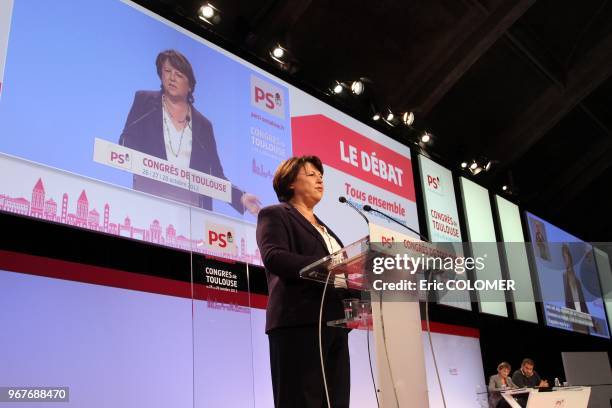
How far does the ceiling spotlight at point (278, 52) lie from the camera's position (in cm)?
485

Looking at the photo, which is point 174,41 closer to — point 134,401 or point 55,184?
point 55,184

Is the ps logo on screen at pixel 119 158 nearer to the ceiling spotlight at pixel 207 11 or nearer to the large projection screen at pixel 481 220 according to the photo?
the ceiling spotlight at pixel 207 11

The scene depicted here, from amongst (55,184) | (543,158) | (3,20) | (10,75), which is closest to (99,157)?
(55,184)

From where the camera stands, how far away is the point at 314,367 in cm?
170

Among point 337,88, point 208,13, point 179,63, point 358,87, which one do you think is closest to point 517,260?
point 358,87

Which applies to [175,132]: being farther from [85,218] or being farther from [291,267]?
[291,267]

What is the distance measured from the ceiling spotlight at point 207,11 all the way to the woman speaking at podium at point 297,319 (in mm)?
2839

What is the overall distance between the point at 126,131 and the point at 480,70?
5.19 metres

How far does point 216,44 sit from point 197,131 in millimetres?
773

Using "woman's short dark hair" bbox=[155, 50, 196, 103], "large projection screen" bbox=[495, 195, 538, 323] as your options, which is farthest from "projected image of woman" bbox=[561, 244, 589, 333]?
"woman's short dark hair" bbox=[155, 50, 196, 103]

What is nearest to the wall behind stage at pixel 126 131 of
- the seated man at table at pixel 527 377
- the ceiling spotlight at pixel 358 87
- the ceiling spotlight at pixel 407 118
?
the ceiling spotlight at pixel 358 87

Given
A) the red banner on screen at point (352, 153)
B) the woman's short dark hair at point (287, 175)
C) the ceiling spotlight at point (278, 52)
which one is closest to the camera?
the woman's short dark hair at point (287, 175)

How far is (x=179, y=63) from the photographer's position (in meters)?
3.90

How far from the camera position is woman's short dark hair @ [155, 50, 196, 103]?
12.4 ft
